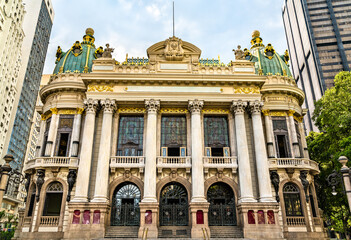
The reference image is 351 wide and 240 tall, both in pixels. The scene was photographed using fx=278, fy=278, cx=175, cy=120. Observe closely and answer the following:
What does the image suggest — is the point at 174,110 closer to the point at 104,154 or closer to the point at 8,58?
the point at 104,154

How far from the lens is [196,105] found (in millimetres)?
26844

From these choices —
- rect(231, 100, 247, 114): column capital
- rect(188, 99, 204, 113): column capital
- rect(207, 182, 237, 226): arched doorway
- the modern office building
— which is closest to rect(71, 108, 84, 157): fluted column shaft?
rect(188, 99, 204, 113): column capital

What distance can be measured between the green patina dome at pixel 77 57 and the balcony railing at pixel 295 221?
82.4 ft

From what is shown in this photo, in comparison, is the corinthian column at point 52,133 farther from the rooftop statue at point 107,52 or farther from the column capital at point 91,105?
the rooftop statue at point 107,52

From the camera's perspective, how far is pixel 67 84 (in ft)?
93.4

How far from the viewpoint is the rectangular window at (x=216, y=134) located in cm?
2753

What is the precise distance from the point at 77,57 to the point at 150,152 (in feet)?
51.0

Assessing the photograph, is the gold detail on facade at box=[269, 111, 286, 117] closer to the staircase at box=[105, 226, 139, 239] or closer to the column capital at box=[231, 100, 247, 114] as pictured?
the column capital at box=[231, 100, 247, 114]

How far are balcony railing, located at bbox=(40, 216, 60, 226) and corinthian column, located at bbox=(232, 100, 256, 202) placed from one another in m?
16.1

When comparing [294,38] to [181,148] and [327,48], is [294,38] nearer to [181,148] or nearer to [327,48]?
[327,48]

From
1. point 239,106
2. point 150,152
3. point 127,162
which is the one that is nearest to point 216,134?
point 239,106

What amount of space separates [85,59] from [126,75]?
818cm

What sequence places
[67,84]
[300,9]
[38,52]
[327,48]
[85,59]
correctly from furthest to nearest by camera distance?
1. [300,9]
2. [327,48]
3. [38,52]
4. [85,59]
5. [67,84]

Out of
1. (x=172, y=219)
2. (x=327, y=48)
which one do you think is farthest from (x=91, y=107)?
(x=327, y=48)
